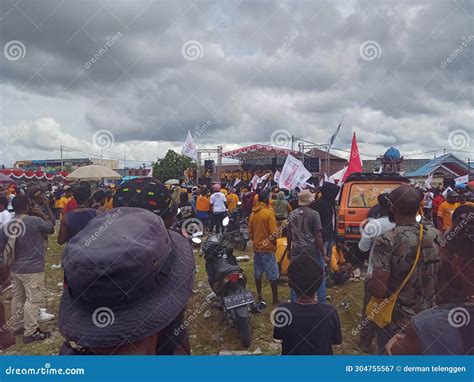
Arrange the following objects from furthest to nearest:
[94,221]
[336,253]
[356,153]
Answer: [356,153]
[336,253]
[94,221]

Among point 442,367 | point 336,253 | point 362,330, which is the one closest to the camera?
point 442,367

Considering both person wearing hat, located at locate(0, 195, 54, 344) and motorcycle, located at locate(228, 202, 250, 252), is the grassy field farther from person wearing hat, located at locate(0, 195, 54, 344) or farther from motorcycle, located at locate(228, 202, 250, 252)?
motorcycle, located at locate(228, 202, 250, 252)

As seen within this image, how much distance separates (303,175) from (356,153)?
1.47m

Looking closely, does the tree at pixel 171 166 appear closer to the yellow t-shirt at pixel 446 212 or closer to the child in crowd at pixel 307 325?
the yellow t-shirt at pixel 446 212

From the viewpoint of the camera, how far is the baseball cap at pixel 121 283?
949 mm

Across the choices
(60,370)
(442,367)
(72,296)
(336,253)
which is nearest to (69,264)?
(72,296)

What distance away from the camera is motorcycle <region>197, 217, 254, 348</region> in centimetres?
387

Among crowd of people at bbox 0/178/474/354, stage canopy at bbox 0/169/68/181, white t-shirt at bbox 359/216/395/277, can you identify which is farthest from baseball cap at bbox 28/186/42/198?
stage canopy at bbox 0/169/68/181

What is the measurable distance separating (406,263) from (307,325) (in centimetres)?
81

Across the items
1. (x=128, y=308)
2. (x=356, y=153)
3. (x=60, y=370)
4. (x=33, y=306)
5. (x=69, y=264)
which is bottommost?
(x=33, y=306)

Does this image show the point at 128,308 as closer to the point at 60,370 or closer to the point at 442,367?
the point at 60,370

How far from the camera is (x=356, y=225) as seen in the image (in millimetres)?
6660

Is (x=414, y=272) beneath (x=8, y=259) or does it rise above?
above

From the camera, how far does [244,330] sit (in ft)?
12.6
